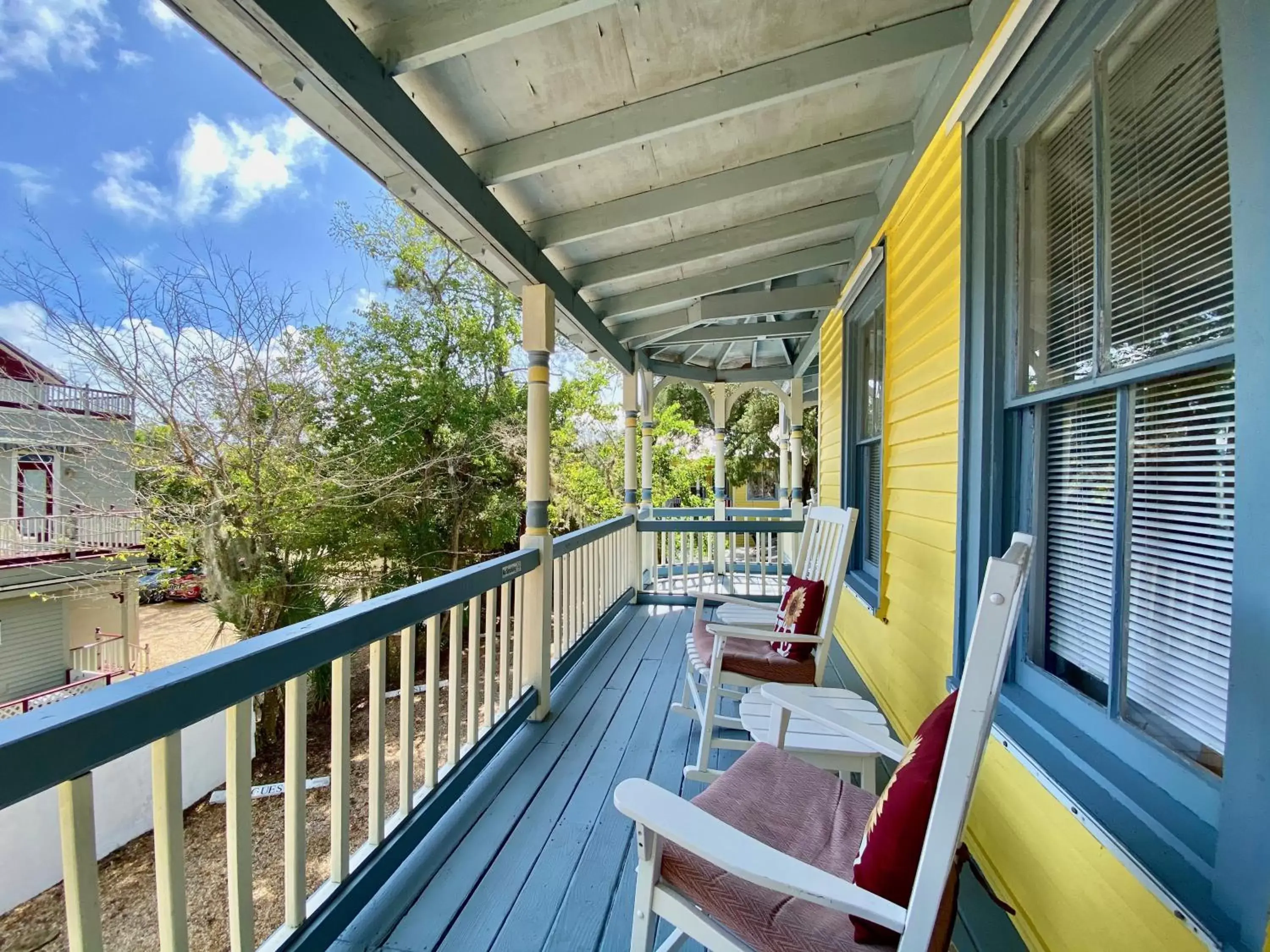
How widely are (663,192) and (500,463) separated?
26.3 ft

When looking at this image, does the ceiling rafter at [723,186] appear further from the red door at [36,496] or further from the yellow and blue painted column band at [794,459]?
the red door at [36,496]

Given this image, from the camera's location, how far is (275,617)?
7.07 m

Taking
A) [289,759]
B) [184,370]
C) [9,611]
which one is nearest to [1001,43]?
[289,759]

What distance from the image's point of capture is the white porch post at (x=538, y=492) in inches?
106

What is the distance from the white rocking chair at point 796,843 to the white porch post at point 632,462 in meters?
3.56

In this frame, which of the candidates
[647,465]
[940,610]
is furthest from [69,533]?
[940,610]

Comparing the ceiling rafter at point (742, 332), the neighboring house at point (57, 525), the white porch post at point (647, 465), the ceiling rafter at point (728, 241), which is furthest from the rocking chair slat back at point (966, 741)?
the neighboring house at point (57, 525)

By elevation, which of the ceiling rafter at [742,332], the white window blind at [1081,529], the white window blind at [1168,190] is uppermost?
the ceiling rafter at [742,332]

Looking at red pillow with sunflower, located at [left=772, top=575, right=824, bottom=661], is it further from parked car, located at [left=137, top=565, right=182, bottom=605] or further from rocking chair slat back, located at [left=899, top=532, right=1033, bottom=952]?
parked car, located at [left=137, top=565, right=182, bottom=605]

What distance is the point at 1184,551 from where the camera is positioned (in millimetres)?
930

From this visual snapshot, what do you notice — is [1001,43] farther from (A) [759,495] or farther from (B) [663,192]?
(A) [759,495]

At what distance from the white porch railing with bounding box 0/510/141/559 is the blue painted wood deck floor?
23.3ft

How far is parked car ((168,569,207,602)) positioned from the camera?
6.92m

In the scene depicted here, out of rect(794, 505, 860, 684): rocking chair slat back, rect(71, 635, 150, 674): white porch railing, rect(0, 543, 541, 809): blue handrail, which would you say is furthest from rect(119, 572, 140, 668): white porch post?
rect(794, 505, 860, 684): rocking chair slat back
